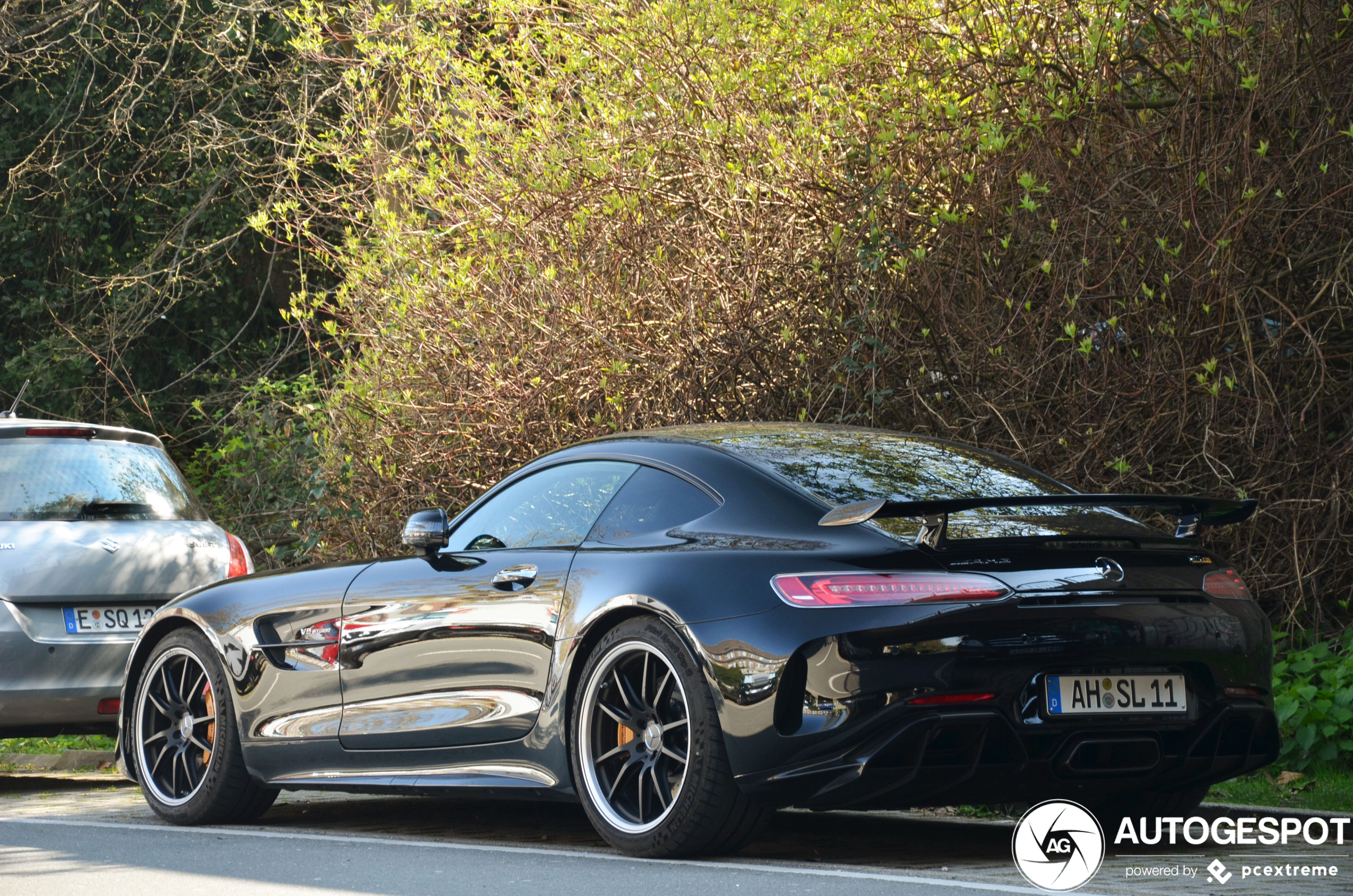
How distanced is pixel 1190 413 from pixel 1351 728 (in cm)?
186

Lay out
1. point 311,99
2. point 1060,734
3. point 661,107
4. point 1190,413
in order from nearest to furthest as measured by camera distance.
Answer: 1. point 1060,734
2. point 1190,413
3. point 661,107
4. point 311,99

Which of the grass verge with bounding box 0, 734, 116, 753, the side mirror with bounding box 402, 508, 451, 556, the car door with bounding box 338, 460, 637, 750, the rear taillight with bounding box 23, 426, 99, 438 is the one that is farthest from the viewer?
the grass verge with bounding box 0, 734, 116, 753

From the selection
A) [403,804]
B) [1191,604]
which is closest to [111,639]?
[403,804]

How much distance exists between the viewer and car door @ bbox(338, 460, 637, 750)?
5.70 m

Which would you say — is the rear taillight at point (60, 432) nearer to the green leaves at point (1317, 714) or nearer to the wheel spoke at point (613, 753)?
the wheel spoke at point (613, 753)

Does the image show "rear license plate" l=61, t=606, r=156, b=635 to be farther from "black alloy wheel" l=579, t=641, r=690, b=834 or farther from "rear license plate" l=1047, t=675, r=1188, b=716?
"rear license plate" l=1047, t=675, r=1188, b=716

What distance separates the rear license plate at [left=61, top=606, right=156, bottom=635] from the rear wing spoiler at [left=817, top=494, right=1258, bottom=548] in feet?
13.8

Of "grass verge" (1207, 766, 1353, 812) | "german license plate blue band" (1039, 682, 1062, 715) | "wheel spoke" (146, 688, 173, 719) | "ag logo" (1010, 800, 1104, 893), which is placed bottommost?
"grass verge" (1207, 766, 1353, 812)

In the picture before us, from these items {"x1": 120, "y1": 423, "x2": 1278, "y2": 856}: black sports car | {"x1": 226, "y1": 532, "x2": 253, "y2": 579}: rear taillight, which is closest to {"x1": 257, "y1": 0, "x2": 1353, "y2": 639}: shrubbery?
{"x1": 226, "y1": 532, "x2": 253, "y2": 579}: rear taillight

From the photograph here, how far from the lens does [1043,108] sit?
8625 millimetres

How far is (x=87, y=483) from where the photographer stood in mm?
8383

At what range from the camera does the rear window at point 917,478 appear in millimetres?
5176

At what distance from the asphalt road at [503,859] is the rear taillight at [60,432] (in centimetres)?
199

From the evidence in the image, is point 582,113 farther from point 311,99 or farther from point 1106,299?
point 311,99
